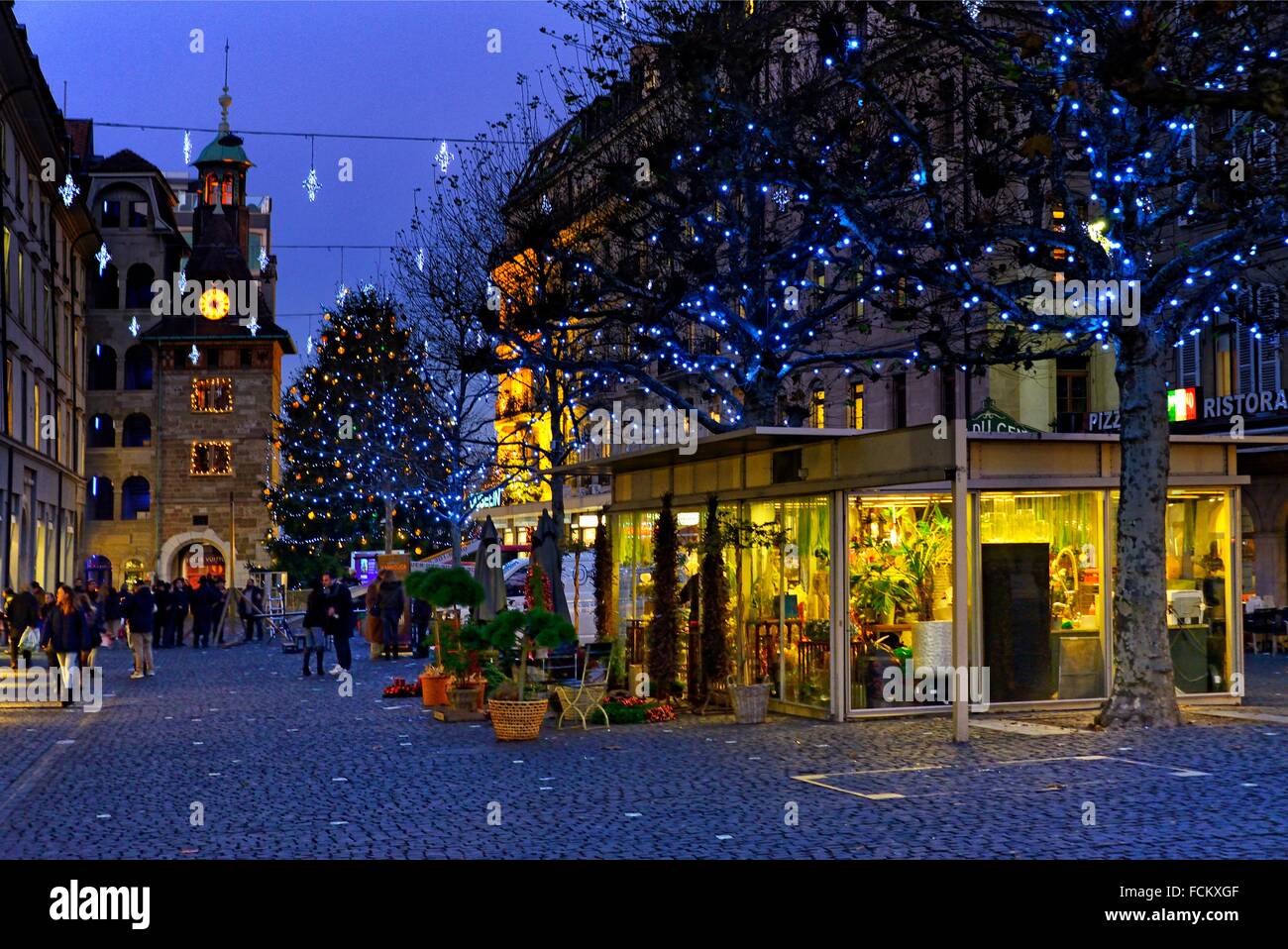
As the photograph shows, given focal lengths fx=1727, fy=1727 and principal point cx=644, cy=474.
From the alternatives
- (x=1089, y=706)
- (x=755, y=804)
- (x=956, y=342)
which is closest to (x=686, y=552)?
(x=1089, y=706)

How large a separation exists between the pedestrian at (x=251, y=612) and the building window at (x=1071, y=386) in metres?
20.6

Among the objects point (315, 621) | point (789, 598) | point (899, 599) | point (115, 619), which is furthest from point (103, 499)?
point (899, 599)

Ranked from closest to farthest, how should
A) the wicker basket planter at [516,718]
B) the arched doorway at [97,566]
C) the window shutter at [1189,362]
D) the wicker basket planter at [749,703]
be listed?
the wicker basket planter at [516,718] → the wicker basket planter at [749,703] → the window shutter at [1189,362] → the arched doorway at [97,566]

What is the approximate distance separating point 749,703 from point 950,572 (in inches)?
114

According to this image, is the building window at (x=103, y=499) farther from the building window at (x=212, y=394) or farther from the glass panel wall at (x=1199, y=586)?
the glass panel wall at (x=1199, y=586)

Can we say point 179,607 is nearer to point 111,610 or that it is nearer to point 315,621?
point 111,610

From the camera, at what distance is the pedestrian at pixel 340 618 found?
29.5m

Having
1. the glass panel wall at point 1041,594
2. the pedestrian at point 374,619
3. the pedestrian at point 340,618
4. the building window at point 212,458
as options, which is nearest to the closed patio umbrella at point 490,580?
the pedestrian at point 340,618

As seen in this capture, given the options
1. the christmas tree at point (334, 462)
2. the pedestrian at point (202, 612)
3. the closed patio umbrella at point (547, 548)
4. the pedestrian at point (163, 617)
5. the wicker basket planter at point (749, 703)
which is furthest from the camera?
the christmas tree at point (334, 462)

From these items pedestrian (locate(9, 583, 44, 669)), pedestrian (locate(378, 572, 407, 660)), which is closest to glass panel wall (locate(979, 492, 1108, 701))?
pedestrian (locate(378, 572, 407, 660))

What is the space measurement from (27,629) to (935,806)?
21.0 metres

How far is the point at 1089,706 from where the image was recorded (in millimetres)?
21016

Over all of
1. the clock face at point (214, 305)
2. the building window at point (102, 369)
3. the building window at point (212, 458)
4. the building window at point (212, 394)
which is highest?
the clock face at point (214, 305)

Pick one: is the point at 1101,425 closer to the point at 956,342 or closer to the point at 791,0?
the point at 956,342
